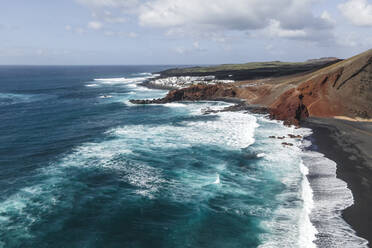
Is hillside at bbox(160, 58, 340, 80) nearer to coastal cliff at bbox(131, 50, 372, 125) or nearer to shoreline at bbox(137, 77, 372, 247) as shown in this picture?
coastal cliff at bbox(131, 50, 372, 125)

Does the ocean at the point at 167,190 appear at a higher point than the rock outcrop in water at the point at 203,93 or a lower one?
lower

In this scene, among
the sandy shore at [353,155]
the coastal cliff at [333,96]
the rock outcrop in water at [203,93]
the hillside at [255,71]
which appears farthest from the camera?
the hillside at [255,71]

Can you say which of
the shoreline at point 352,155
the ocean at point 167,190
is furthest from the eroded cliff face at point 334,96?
the ocean at point 167,190

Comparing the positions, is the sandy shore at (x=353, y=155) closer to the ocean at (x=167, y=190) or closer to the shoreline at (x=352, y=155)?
the shoreline at (x=352, y=155)

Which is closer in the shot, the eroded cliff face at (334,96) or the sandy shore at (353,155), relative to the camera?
the sandy shore at (353,155)

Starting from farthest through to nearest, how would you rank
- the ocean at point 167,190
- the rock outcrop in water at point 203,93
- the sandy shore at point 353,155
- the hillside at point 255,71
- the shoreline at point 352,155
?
the hillside at point 255,71, the rock outcrop in water at point 203,93, the sandy shore at point 353,155, the shoreline at point 352,155, the ocean at point 167,190

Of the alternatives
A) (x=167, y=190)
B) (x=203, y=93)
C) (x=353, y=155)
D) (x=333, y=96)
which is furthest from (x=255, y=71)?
(x=167, y=190)

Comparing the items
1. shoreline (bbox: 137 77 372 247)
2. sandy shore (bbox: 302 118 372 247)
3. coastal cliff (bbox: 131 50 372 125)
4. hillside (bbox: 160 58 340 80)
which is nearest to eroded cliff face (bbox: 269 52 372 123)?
coastal cliff (bbox: 131 50 372 125)

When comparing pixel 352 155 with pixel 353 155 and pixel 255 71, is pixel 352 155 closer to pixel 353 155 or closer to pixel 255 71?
pixel 353 155
